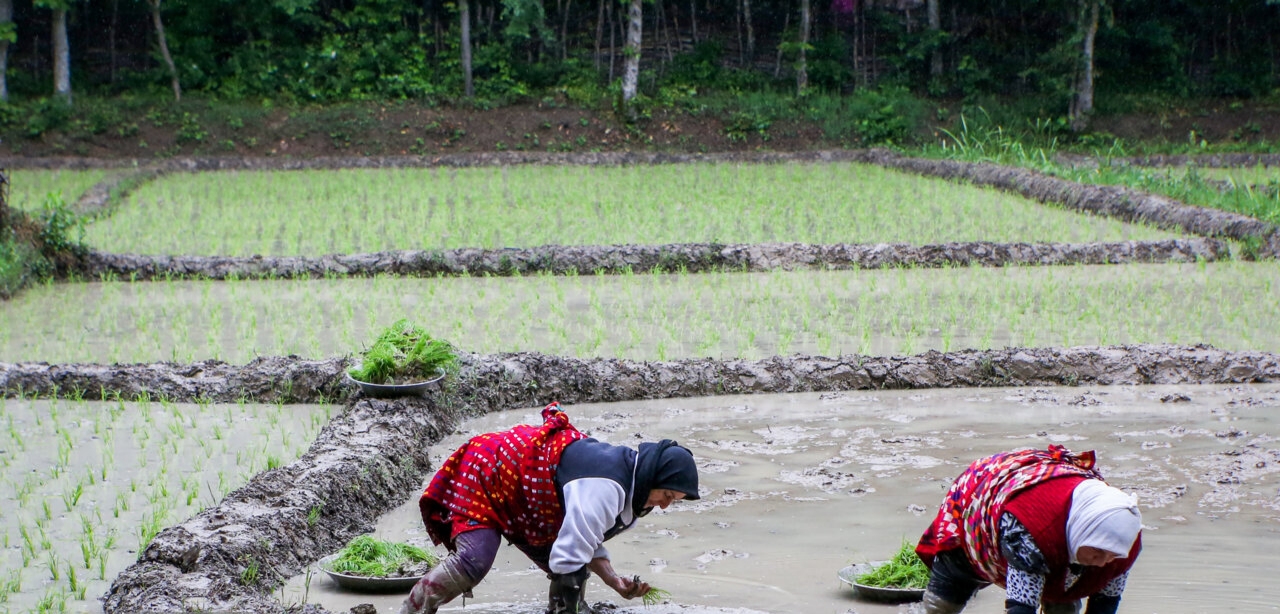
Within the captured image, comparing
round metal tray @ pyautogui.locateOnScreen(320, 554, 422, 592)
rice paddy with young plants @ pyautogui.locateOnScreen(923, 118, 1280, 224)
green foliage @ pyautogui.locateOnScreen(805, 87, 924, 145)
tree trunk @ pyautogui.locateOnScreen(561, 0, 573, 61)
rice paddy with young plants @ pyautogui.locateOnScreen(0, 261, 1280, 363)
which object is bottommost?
round metal tray @ pyautogui.locateOnScreen(320, 554, 422, 592)

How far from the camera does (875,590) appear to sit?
4.07m

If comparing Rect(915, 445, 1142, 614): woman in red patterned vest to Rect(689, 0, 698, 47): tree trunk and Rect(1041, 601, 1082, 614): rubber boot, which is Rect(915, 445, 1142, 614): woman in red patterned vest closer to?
Rect(1041, 601, 1082, 614): rubber boot

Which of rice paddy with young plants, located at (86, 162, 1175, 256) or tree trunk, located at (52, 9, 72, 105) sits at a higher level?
tree trunk, located at (52, 9, 72, 105)

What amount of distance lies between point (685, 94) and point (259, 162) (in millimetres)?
9213

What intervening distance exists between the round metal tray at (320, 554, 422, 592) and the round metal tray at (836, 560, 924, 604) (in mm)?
1507

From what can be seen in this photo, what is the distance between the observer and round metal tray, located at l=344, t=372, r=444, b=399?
20.4 ft

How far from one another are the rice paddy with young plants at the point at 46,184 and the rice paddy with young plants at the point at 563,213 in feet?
3.01

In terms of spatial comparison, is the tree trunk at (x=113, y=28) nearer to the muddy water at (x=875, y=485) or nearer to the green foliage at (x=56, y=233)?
the green foliage at (x=56, y=233)

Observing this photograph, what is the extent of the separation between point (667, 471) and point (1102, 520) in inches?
45.5

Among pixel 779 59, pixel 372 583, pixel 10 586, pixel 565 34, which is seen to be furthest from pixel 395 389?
pixel 779 59

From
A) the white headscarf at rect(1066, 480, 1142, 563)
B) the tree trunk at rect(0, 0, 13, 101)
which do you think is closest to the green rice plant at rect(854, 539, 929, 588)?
the white headscarf at rect(1066, 480, 1142, 563)

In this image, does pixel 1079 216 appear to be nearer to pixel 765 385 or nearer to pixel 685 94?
pixel 765 385

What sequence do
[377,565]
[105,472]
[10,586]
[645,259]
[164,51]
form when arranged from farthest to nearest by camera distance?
[164,51] → [645,259] → [105,472] → [377,565] → [10,586]

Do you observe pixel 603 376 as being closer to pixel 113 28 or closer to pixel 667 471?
pixel 667 471
